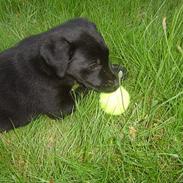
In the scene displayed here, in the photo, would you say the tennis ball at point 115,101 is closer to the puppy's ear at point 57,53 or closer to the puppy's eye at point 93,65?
the puppy's eye at point 93,65

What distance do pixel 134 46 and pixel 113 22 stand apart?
0.52m

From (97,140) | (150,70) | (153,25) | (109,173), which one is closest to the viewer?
(109,173)

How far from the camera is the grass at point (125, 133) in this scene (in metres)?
2.83

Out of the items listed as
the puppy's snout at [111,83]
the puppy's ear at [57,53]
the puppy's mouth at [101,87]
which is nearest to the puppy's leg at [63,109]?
the puppy's mouth at [101,87]

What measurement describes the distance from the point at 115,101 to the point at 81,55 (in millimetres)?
439

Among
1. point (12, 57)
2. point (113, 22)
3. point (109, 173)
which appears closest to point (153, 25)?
point (113, 22)

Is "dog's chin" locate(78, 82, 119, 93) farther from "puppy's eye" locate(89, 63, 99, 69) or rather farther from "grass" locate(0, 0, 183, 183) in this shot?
"puppy's eye" locate(89, 63, 99, 69)

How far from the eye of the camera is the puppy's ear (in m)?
3.05

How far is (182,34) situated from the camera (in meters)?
3.40

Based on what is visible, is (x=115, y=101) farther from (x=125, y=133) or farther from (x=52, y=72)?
(x=52, y=72)

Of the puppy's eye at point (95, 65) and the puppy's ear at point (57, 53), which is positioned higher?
the puppy's ear at point (57, 53)

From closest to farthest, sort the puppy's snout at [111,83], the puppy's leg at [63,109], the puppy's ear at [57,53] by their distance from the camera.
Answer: the puppy's ear at [57,53]
the puppy's snout at [111,83]
the puppy's leg at [63,109]

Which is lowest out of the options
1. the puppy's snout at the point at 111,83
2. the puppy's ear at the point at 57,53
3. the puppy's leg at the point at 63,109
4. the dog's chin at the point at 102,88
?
the puppy's leg at the point at 63,109

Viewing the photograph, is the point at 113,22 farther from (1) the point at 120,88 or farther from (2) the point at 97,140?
(2) the point at 97,140
